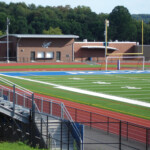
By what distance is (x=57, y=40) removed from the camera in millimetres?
70750

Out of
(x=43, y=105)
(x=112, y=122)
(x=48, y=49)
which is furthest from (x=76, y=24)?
(x=112, y=122)

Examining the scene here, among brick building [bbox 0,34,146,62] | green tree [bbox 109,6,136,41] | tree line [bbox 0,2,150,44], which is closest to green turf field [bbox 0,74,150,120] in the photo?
brick building [bbox 0,34,146,62]

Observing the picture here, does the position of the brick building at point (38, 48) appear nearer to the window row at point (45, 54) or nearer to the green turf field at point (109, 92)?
the window row at point (45, 54)

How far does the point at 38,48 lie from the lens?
69.3m

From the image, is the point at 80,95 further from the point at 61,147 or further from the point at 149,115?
the point at 61,147

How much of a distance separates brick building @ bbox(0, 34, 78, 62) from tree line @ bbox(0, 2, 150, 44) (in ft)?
160

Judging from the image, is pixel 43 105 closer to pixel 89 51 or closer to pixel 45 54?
pixel 45 54

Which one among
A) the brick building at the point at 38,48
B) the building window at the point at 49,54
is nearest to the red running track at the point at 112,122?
the brick building at the point at 38,48

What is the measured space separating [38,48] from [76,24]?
209ft

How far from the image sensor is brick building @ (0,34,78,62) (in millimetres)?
67750

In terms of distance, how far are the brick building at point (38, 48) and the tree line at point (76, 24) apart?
160 ft

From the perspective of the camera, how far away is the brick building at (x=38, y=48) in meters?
67.8

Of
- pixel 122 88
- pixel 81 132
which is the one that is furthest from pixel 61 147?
pixel 122 88

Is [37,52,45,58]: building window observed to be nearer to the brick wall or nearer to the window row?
the window row
